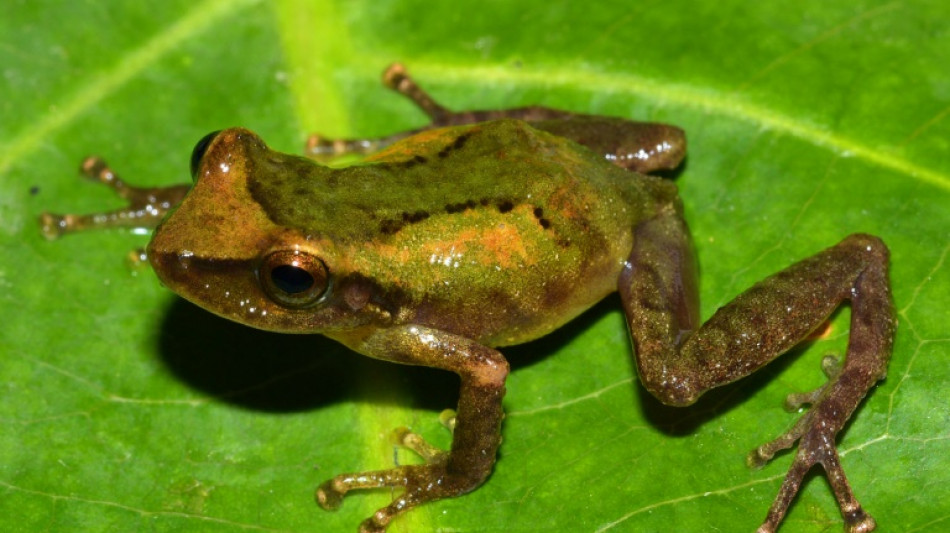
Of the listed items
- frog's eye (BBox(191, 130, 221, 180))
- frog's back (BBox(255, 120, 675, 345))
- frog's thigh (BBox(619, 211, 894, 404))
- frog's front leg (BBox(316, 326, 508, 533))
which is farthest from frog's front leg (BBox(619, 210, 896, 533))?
frog's eye (BBox(191, 130, 221, 180))

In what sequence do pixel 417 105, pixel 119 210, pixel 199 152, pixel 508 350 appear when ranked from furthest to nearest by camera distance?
1. pixel 417 105
2. pixel 119 210
3. pixel 508 350
4. pixel 199 152

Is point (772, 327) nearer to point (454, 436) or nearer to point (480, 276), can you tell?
point (480, 276)

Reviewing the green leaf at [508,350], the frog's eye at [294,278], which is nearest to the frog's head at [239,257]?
the frog's eye at [294,278]

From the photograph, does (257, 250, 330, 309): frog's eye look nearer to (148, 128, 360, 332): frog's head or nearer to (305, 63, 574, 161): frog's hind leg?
(148, 128, 360, 332): frog's head

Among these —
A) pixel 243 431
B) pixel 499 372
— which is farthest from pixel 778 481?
pixel 243 431

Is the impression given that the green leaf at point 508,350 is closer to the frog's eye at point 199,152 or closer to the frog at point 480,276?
the frog at point 480,276

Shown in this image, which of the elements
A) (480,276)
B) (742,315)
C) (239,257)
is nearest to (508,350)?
(480,276)

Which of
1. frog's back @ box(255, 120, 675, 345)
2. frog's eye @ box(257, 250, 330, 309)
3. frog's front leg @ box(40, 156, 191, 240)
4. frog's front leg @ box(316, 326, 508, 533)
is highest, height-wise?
frog's front leg @ box(40, 156, 191, 240)
